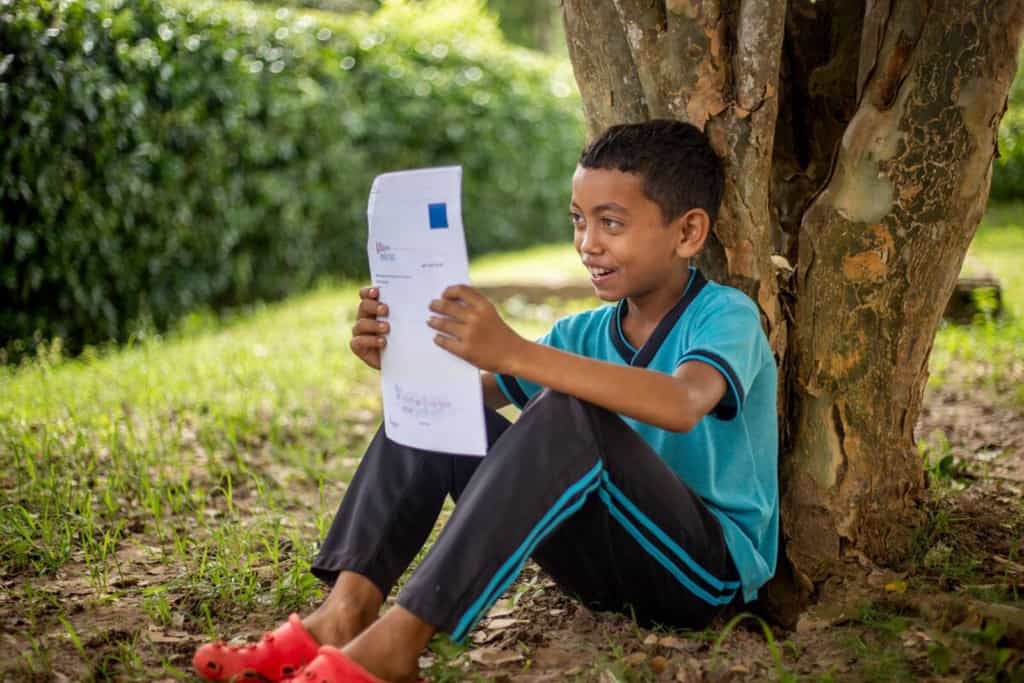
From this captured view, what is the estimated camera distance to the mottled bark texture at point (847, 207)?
95.1 inches

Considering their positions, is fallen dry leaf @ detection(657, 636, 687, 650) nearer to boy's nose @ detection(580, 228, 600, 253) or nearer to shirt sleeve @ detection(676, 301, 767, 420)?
shirt sleeve @ detection(676, 301, 767, 420)

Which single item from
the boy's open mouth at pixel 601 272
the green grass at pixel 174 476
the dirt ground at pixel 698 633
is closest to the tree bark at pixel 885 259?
the dirt ground at pixel 698 633

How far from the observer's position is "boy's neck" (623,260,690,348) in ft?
7.85

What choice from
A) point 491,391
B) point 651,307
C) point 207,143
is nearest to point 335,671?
point 491,391

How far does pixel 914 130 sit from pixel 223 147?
5186 mm

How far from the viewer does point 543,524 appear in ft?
6.40

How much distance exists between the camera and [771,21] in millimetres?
2381

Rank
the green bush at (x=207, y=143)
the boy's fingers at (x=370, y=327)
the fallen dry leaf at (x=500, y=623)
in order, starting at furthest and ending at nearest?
the green bush at (x=207, y=143)
the fallen dry leaf at (x=500, y=623)
the boy's fingers at (x=370, y=327)

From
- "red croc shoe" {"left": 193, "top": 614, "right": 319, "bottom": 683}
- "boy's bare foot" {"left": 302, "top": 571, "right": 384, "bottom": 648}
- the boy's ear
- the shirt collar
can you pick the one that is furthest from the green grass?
the boy's ear

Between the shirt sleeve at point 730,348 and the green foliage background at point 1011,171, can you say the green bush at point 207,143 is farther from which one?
the green foliage background at point 1011,171

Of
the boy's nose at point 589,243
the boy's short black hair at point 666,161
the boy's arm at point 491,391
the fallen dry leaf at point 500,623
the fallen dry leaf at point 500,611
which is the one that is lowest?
the fallen dry leaf at point 500,611

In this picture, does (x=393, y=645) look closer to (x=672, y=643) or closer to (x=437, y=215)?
(x=672, y=643)

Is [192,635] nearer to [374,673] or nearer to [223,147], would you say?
[374,673]

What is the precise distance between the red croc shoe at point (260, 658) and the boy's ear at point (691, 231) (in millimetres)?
1262
